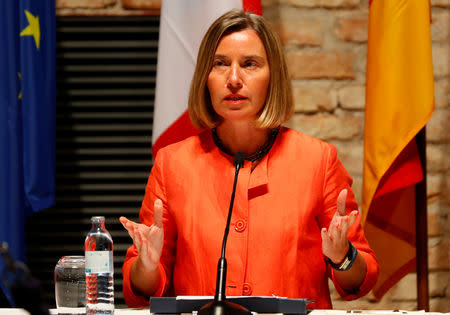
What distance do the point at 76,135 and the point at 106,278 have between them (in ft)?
4.86

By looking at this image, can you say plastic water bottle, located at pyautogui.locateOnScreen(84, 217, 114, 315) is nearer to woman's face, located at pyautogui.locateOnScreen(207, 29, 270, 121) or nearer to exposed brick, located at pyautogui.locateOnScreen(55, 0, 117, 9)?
woman's face, located at pyautogui.locateOnScreen(207, 29, 270, 121)

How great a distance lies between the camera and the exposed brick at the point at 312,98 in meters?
2.81

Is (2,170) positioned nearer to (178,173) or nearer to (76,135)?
(76,135)

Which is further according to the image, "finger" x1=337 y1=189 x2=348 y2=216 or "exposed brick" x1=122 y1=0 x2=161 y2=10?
"exposed brick" x1=122 y1=0 x2=161 y2=10

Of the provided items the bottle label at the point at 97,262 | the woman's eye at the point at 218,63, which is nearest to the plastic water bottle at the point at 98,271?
the bottle label at the point at 97,262

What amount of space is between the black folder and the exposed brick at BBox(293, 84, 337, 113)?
1.53 metres

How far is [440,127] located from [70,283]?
1895mm

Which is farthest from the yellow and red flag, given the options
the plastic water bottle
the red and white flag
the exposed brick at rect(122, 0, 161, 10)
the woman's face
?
the plastic water bottle

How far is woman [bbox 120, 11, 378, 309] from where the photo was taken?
69.4 inches

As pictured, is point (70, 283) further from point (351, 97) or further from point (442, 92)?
point (442, 92)

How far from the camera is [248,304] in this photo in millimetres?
1397

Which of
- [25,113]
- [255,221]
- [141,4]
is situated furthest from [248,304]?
[141,4]

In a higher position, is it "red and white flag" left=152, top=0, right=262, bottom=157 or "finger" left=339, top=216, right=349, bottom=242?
"red and white flag" left=152, top=0, right=262, bottom=157

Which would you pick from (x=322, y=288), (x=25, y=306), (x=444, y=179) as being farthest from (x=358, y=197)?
(x=25, y=306)
